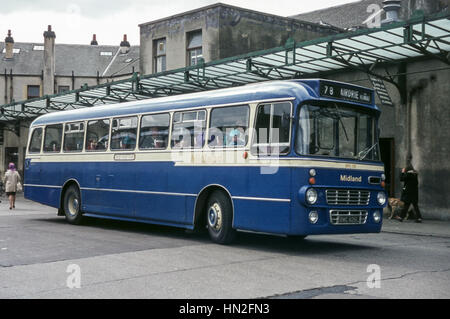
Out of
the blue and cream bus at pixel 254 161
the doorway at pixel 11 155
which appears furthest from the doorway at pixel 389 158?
the doorway at pixel 11 155

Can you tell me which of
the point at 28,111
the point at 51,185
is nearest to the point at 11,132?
the point at 28,111

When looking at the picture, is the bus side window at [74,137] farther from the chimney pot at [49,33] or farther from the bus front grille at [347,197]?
the chimney pot at [49,33]

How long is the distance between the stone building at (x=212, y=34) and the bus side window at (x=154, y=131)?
1478 cm

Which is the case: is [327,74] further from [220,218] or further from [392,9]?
[220,218]

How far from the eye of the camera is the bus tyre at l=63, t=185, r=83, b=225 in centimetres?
1562

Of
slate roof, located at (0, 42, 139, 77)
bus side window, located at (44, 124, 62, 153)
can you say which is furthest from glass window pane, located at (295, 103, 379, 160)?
slate roof, located at (0, 42, 139, 77)

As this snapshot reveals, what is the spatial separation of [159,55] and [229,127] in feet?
69.1

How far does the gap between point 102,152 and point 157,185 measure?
2.60 metres

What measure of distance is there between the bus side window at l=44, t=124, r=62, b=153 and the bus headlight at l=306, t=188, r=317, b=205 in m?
9.05

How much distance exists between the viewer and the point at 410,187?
17859mm

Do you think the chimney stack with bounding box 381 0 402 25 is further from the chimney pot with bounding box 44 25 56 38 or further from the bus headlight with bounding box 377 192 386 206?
the chimney pot with bounding box 44 25 56 38

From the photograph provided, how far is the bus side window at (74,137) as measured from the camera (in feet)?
51.8

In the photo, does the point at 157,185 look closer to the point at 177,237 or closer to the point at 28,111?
the point at 177,237

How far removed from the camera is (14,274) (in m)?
7.98
